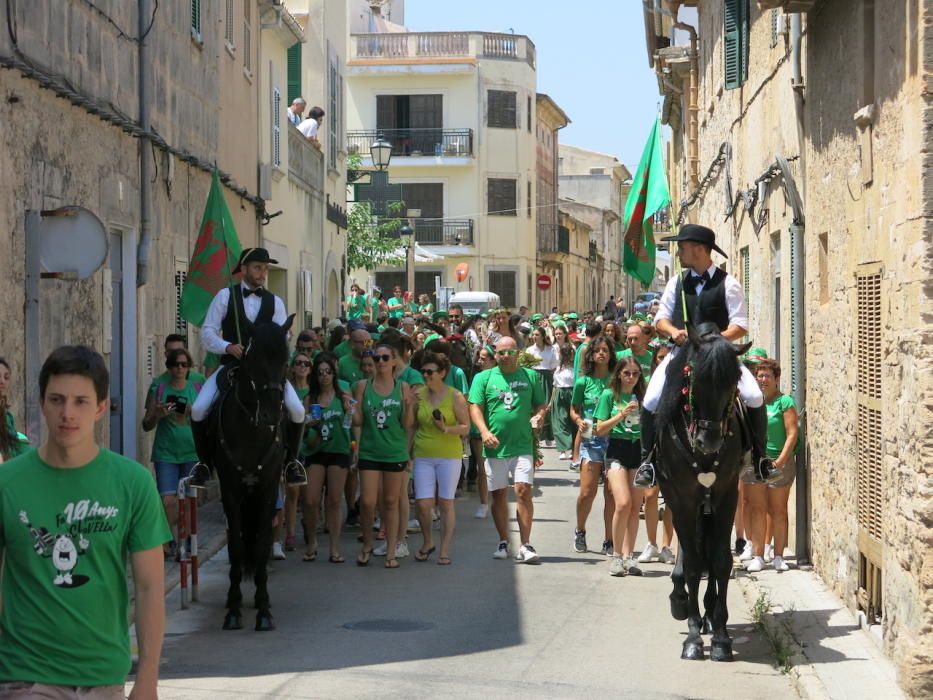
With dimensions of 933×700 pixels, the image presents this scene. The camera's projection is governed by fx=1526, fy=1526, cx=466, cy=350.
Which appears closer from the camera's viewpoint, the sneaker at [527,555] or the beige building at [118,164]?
the beige building at [118,164]

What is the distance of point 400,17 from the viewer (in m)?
72.6

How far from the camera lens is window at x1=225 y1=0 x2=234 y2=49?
65.5 ft

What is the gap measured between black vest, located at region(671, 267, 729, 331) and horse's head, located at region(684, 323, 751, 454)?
86 centimetres

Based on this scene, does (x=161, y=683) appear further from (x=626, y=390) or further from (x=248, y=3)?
(x=248, y=3)

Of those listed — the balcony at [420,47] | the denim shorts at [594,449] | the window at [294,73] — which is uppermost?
the balcony at [420,47]

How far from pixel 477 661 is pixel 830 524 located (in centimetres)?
357

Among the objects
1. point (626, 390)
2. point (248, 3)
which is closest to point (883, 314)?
point (626, 390)

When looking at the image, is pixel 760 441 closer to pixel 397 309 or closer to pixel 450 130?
pixel 397 309

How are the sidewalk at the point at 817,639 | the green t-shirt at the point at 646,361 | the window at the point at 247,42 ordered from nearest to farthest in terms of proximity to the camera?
1. the sidewalk at the point at 817,639
2. the green t-shirt at the point at 646,361
3. the window at the point at 247,42

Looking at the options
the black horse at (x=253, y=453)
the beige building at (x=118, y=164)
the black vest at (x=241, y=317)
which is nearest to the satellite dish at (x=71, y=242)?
the beige building at (x=118, y=164)

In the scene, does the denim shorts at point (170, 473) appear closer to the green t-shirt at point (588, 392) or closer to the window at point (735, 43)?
the green t-shirt at point (588, 392)

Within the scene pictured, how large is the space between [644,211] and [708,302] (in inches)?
234

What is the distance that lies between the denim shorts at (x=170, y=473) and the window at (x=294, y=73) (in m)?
15.1

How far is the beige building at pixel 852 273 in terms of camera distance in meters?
8.16
